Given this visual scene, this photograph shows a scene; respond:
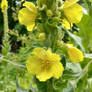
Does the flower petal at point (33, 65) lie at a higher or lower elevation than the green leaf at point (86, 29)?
lower

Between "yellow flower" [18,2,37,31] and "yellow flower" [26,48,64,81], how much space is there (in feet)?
0.31

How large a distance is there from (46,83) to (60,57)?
0.32 ft

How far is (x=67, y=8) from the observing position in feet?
2.54

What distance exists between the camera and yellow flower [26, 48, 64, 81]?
29.5 inches

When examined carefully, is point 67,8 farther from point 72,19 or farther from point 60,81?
point 60,81

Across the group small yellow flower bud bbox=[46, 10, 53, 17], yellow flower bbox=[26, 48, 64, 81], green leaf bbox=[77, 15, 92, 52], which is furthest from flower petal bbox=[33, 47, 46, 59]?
green leaf bbox=[77, 15, 92, 52]

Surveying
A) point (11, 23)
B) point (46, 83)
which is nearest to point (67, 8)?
point (46, 83)

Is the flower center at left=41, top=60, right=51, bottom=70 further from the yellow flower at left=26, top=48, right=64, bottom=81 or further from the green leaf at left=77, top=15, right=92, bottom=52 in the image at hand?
the green leaf at left=77, top=15, right=92, bottom=52

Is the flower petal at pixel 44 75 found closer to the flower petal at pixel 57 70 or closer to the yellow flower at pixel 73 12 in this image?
the flower petal at pixel 57 70

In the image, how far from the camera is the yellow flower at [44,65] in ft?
2.46

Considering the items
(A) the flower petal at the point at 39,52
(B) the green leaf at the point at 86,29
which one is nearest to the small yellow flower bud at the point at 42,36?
(A) the flower petal at the point at 39,52

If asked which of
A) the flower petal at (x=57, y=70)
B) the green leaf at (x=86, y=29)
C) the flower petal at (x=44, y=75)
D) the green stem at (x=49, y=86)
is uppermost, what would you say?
the green leaf at (x=86, y=29)

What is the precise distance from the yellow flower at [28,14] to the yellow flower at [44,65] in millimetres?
93

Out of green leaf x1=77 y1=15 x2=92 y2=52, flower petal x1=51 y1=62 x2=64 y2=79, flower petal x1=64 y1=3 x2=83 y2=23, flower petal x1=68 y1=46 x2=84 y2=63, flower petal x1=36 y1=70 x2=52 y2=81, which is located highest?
flower petal x1=64 y1=3 x2=83 y2=23
